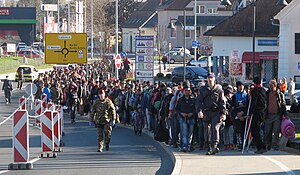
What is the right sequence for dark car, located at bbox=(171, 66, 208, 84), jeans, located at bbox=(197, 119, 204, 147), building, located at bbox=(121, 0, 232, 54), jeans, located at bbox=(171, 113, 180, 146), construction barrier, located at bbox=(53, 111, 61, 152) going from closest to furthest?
jeans, located at bbox=(197, 119, 204, 147) → construction barrier, located at bbox=(53, 111, 61, 152) → jeans, located at bbox=(171, 113, 180, 146) → dark car, located at bbox=(171, 66, 208, 84) → building, located at bbox=(121, 0, 232, 54)

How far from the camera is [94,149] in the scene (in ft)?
72.2

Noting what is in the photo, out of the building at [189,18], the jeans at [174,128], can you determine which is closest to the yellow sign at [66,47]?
the jeans at [174,128]

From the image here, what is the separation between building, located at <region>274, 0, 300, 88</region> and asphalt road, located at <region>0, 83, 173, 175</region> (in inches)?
927

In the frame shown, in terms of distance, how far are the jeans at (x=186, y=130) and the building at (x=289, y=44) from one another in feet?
99.4

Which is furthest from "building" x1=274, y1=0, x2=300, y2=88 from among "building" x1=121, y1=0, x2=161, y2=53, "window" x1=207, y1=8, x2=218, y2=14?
"window" x1=207, y1=8, x2=218, y2=14

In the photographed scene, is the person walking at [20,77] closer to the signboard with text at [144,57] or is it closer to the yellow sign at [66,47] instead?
the yellow sign at [66,47]

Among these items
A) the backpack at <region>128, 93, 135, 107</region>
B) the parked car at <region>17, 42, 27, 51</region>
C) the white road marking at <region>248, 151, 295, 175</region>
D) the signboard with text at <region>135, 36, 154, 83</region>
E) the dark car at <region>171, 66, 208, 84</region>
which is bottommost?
the white road marking at <region>248, 151, 295, 175</region>

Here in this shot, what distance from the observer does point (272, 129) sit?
19.6 meters

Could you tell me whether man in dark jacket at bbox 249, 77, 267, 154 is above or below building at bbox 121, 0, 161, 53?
below

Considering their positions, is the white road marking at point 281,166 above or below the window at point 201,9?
below

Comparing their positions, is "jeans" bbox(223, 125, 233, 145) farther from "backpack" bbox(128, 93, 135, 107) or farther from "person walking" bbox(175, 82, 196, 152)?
"backpack" bbox(128, 93, 135, 107)

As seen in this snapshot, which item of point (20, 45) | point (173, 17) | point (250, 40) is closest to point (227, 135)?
point (250, 40)

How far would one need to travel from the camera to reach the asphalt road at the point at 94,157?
1702 cm

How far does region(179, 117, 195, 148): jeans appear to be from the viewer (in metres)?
19.9
